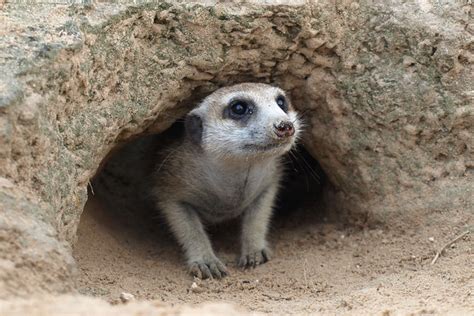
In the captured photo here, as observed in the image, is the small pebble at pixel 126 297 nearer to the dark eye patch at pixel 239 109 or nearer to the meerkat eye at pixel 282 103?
the dark eye patch at pixel 239 109

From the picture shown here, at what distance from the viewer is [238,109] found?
16.1 ft

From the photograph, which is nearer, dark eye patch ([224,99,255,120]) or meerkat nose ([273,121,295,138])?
meerkat nose ([273,121,295,138])

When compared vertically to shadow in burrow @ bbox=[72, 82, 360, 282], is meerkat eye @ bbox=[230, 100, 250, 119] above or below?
above

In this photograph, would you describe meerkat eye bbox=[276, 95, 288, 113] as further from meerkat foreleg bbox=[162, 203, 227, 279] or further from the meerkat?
meerkat foreleg bbox=[162, 203, 227, 279]

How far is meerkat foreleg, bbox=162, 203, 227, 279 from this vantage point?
16.0 feet

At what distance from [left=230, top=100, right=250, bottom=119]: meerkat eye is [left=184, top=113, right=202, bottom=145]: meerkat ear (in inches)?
13.3

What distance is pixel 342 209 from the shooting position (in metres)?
5.49

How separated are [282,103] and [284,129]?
548 mm

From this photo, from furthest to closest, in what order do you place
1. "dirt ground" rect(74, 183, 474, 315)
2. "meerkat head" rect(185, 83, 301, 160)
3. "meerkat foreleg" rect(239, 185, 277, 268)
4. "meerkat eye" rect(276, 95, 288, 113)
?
"meerkat foreleg" rect(239, 185, 277, 268) → "meerkat eye" rect(276, 95, 288, 113) → "meerkat head" rect(185, 83, 301, 160) → "dirt ground" rect(74, 183, 474, 315)

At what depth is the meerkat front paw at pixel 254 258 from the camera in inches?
200

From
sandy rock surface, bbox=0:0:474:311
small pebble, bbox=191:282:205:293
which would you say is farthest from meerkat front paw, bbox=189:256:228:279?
sandy rock surface, bbox=0:0:474:311

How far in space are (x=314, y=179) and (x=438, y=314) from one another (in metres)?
3.01

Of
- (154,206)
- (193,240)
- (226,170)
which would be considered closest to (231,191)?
(226,170)

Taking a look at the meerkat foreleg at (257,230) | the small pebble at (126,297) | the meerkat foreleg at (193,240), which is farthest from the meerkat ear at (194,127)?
the small pebble at (126,297)
